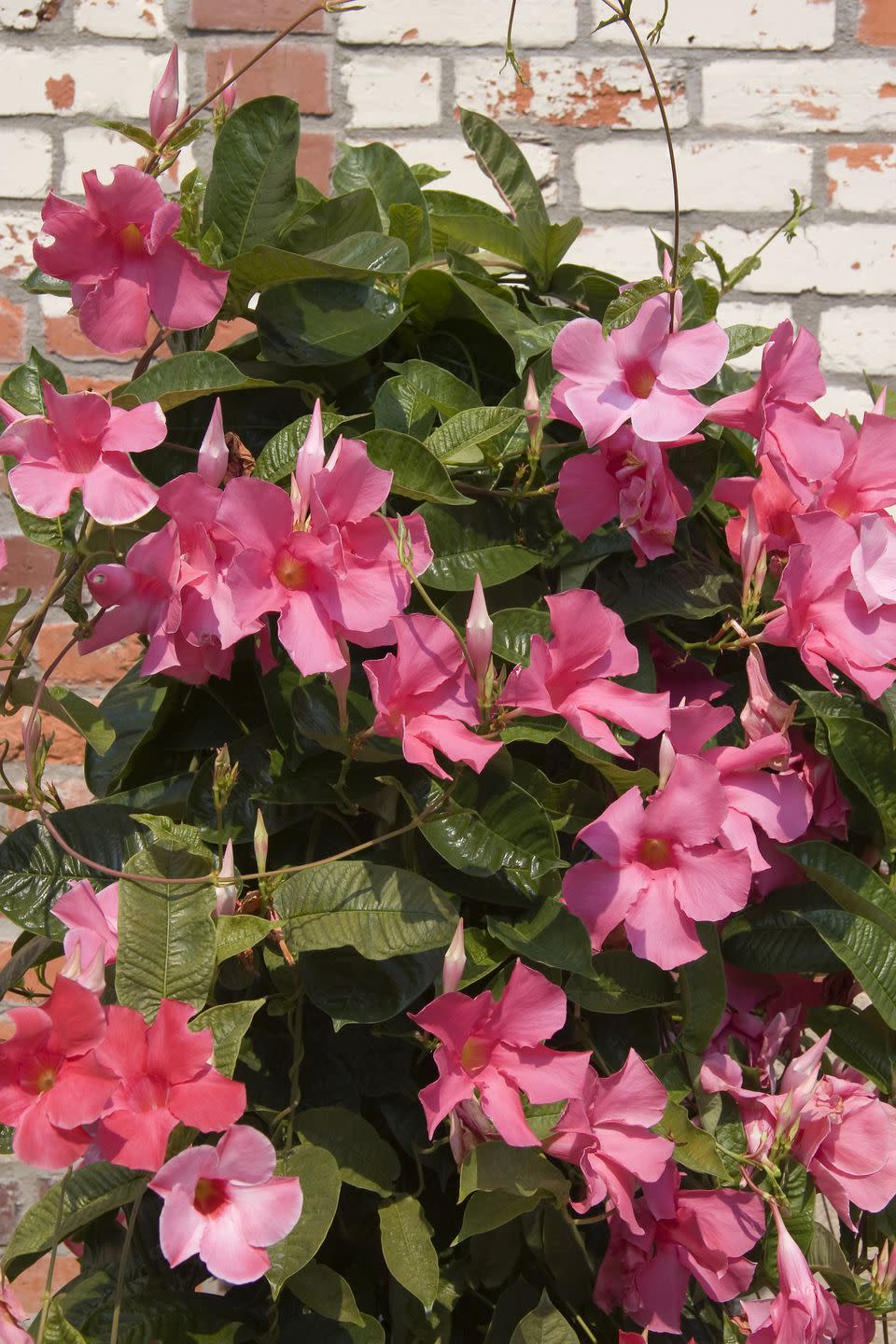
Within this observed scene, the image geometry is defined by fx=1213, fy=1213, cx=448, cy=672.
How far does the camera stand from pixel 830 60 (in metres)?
1.23

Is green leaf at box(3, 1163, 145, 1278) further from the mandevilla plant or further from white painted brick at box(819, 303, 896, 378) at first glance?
white painted brick at box(819, 303, 896, 378)

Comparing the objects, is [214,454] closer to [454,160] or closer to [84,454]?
[84,454]

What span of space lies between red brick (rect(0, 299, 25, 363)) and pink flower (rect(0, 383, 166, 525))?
68cm

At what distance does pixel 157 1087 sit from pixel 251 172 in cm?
51

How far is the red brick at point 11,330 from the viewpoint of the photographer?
1225 mm

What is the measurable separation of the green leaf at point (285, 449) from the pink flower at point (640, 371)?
0.42 ft

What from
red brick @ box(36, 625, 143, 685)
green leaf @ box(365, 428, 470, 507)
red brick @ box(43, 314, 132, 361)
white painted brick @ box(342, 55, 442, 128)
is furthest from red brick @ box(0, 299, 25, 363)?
green leaf @ box(365, 428, 470, 507)

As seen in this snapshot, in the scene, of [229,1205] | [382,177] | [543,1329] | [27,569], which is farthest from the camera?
[27,569]

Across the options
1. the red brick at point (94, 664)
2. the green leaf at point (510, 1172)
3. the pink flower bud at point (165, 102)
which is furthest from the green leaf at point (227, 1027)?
the red brick at point (94, 664)

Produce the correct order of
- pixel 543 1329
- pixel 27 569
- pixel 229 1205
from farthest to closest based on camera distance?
pixel 27 569 → pixel 543 1329 → pixel 229 1205

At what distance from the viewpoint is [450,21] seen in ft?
4.01

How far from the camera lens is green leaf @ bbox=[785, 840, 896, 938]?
0.68 metres

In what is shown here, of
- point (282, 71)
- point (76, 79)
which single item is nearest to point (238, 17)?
point (282, 71)

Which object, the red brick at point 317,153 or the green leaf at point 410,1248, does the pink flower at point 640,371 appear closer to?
the green leaf at point 410,1248
